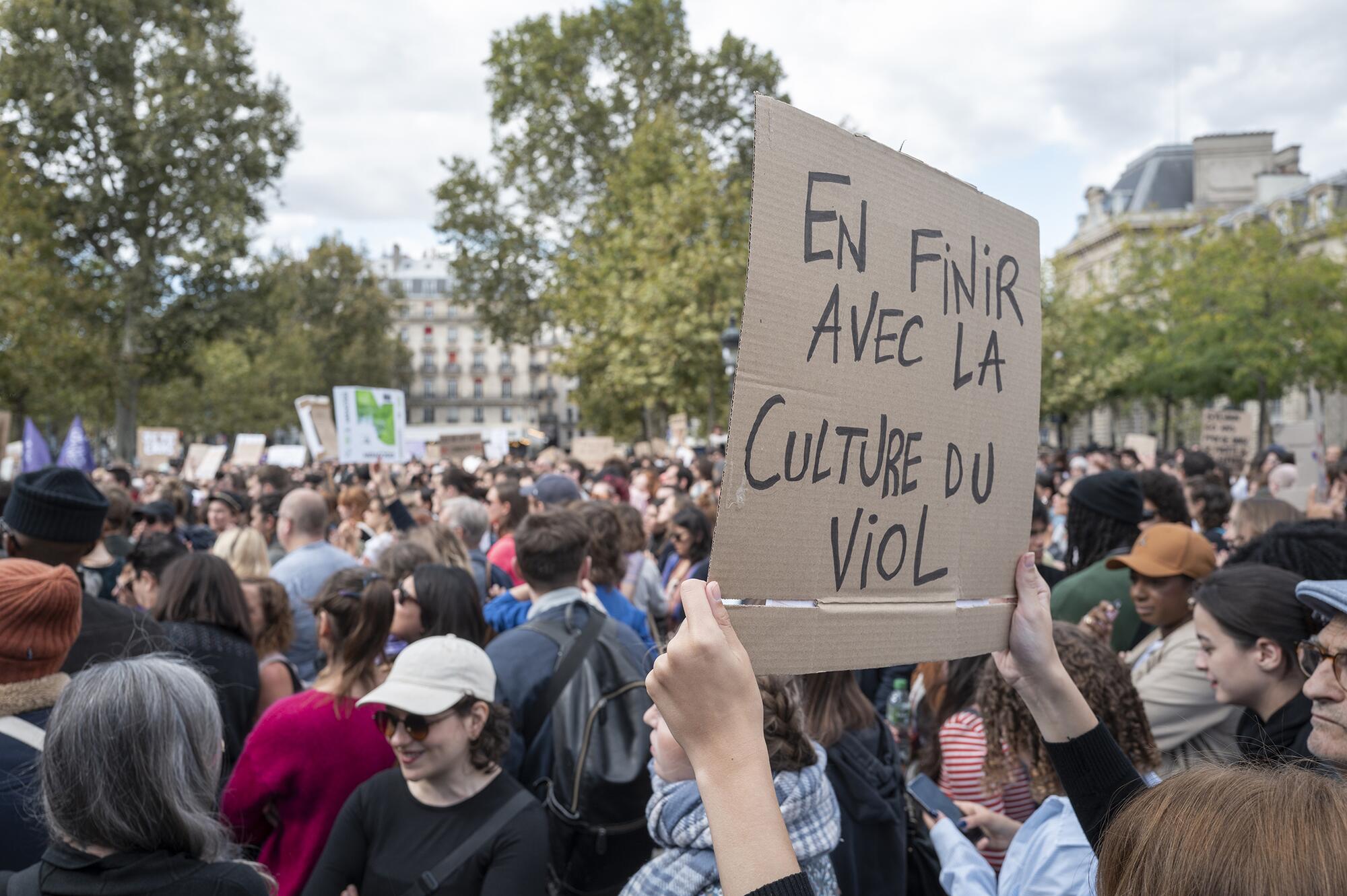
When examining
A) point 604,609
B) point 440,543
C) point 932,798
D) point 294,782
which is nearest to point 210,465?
point 440,543

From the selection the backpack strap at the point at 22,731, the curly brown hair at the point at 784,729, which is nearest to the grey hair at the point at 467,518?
the backpack strap at the point at 22,731

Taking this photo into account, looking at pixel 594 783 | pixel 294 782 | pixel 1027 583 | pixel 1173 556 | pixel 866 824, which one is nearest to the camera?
pixel 1027 583

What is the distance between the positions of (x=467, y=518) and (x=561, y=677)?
3.08m

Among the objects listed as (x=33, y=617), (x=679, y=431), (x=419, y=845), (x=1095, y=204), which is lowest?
(x=419, y=845)

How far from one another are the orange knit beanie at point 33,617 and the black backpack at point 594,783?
4.86 ft

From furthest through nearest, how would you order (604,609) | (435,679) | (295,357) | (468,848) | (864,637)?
(295,357) → (604,609) → (435,679) → (468,848) → (864,637)

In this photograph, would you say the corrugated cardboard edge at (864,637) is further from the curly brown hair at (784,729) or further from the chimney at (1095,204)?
the chimney at (1095,204)

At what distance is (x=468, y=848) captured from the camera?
2822mm

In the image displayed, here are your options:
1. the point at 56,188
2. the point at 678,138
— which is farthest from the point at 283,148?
the point at 678,138

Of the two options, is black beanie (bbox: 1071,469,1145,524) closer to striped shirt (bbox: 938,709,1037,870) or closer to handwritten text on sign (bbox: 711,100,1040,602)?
striped shirt (bbox: 938,709,1037,870)

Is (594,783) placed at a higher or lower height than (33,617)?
lower

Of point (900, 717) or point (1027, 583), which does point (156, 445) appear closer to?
point (900, 717)

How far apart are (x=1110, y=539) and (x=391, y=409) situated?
6.97m

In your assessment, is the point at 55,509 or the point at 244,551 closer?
the point at 55,509
